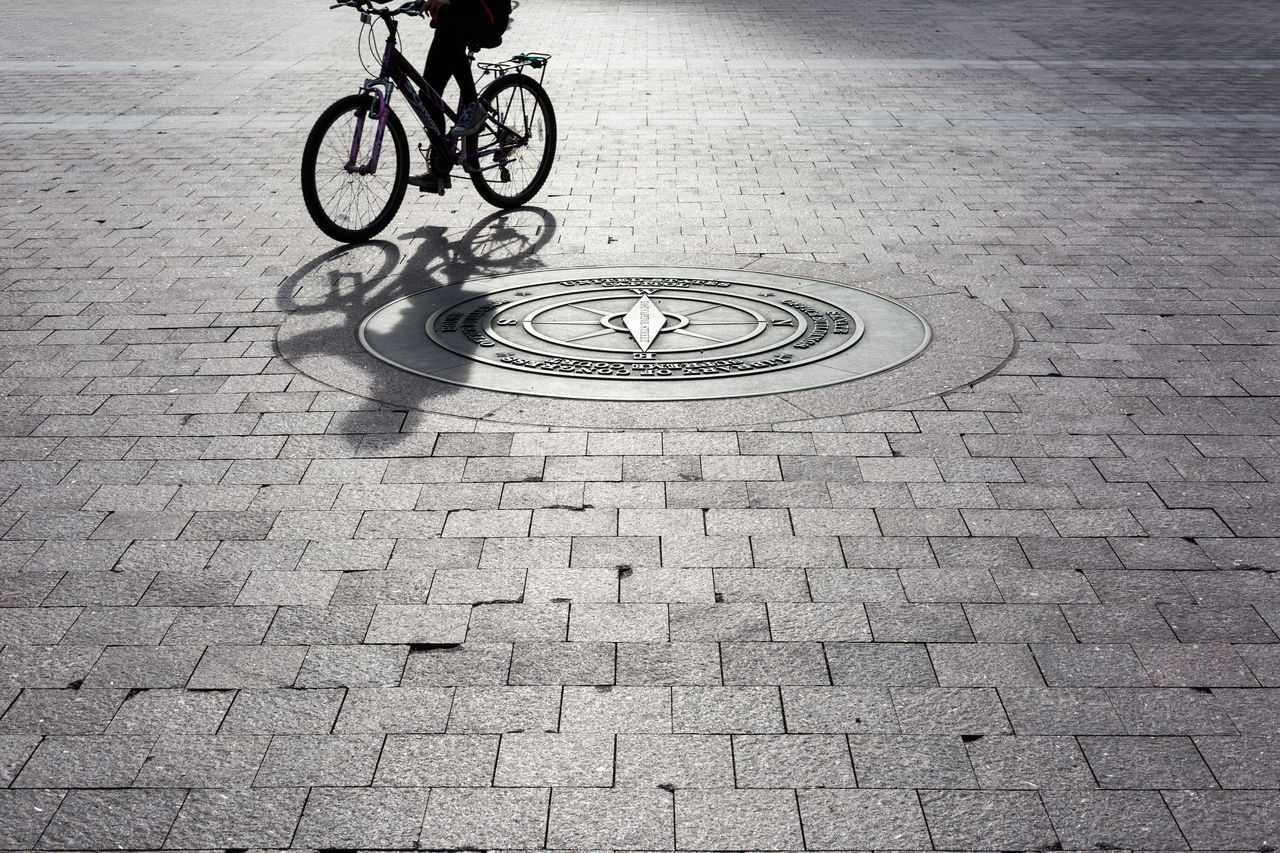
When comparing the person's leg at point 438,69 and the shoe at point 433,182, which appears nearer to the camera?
the person's leg at point 438,69

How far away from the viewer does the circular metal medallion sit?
5.54 meters

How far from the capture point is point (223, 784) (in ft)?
9.73

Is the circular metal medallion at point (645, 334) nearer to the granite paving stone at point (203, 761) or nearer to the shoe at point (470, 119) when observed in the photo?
the shoe at point (470, 119)

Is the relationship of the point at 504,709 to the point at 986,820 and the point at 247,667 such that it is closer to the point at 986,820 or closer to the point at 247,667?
the point at 247,667

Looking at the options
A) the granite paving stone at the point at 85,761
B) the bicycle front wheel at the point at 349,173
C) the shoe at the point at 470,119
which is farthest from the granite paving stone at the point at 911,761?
the shoe at the point at 470,119

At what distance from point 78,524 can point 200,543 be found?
1.55 ft

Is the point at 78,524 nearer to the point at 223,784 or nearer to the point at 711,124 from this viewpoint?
the point at 223,784

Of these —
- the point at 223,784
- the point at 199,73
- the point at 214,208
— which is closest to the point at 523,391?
the point at 223,784

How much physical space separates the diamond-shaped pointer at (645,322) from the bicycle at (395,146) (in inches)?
89.7

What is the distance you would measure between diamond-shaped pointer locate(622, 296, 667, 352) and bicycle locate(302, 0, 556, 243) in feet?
7.48

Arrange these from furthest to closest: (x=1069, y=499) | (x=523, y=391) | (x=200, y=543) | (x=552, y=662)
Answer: (x=523, y=391) → (x=1069, y=499) → (x=200, y=543) → (x=552, y=662)

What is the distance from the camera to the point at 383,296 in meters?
6.76

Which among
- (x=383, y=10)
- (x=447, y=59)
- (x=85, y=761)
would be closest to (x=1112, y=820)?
(x=85, y=761)

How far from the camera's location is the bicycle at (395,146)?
301 inches
